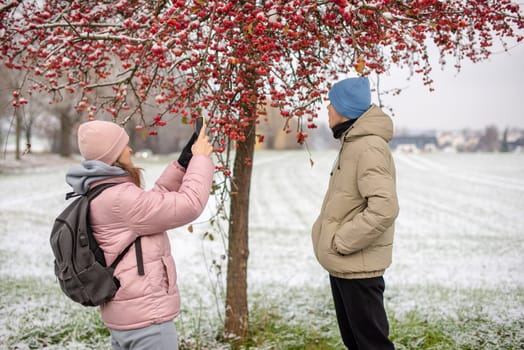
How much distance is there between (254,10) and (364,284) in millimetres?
1765

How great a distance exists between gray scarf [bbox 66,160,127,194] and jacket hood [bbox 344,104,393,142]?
4.55 feet

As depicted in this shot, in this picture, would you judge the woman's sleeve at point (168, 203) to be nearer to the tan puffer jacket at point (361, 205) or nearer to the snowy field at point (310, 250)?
the tan puffer jacket at point (361, 205)

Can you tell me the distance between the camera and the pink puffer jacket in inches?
83.2

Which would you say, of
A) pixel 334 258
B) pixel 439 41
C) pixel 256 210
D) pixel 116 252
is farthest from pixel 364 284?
pixel 256 210

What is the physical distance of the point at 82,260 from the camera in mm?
2100

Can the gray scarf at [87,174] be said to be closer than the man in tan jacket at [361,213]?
Yes

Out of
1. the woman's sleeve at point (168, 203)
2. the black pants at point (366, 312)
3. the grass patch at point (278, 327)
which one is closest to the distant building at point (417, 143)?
the grass patch at point (278, 327)

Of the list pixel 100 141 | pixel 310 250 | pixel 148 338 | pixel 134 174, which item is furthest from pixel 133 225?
pixel 310 250

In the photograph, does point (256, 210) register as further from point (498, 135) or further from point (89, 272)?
point (498, 135)

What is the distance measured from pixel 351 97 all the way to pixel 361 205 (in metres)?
0.66

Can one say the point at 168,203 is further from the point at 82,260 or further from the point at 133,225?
the point at 82,260

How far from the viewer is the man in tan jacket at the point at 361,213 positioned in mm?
2471

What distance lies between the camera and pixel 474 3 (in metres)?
3.29

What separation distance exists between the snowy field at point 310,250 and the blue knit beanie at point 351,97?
1.59 m
